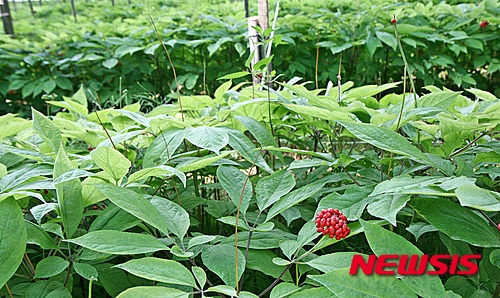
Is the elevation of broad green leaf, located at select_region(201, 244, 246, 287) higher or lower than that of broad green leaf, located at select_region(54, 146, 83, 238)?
lower

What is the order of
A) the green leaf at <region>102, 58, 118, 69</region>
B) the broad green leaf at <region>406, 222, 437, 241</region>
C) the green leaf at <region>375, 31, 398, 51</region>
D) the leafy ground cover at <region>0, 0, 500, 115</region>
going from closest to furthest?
1. the broad green leaf at <region>406, 222, 437, 241</region>
2. the green leaf at <region>375, 31, 398, 51</region>
3. the leafy ground cover at <region>0, 0, 500, 115</region>
4. the green leaf at <region>102, 58, 118, 69</region>

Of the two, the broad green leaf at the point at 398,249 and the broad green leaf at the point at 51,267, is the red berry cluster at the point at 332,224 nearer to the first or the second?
the broad green leaf at the point at 398,249

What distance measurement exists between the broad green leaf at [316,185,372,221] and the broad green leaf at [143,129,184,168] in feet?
1.03

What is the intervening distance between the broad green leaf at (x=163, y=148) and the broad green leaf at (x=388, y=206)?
39 cm

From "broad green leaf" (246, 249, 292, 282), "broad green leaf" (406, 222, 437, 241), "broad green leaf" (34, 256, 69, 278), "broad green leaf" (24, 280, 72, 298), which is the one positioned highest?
"broad green leaf" (406, 222, 437, 241)

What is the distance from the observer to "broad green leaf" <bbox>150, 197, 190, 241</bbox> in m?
0.73

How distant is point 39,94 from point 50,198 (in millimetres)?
3421

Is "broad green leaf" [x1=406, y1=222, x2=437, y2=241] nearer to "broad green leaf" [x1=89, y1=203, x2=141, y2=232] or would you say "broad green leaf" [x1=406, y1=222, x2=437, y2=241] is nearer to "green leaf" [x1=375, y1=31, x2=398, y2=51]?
"broad green leaf" [x1=89, y1=203, x2=141, y2=232]

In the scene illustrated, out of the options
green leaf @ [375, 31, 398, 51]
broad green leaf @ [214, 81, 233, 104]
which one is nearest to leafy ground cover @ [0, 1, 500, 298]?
broad green leaf @ [214, 81, 233, 104]

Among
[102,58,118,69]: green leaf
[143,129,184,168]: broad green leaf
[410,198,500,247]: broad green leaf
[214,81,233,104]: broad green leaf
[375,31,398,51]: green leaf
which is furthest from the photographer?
[102,58,118,69]: green leaf

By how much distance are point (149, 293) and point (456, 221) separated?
0.44 meters

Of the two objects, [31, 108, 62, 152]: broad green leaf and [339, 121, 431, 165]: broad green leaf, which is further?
[31, 108, 62, 152]: broad green leaf

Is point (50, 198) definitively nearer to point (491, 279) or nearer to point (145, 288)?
point (145, 288)

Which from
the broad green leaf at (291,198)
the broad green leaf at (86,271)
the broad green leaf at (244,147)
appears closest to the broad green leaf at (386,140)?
the broad green leaf at (291,198)
